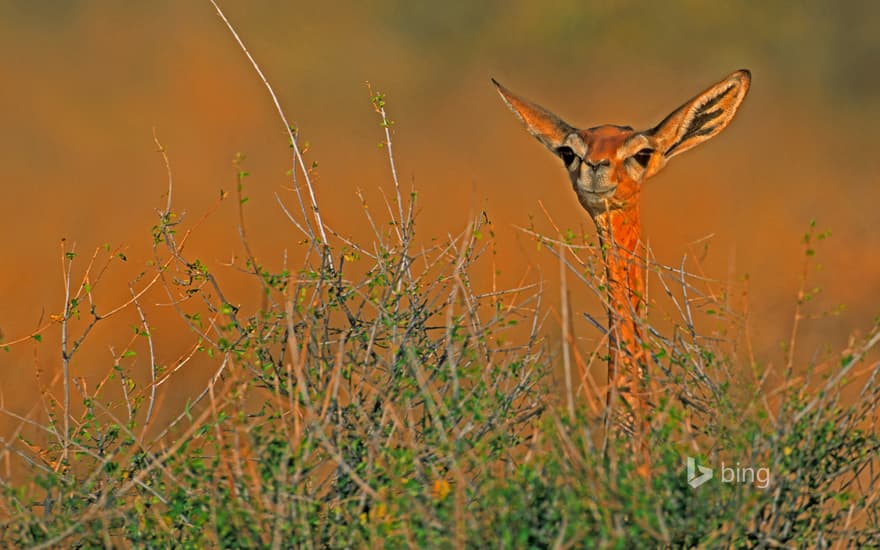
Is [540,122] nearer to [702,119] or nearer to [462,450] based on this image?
[702,119]

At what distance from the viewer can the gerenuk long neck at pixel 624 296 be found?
4750 mm

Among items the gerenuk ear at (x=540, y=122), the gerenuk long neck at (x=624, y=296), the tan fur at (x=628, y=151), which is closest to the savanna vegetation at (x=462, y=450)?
the gerenuk long neck at (x=624, y=296)

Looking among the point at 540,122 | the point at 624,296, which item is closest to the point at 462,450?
the point at 624,296

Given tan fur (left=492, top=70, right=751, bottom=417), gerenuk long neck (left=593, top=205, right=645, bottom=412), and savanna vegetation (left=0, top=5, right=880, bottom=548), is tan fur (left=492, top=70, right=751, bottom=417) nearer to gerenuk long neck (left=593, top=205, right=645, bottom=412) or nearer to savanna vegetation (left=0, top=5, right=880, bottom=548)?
gerenuk long neck (left=593, top=205, right=645, bottom=412)

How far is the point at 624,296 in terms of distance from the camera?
5.03 meters

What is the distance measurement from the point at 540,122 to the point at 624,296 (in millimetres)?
1186

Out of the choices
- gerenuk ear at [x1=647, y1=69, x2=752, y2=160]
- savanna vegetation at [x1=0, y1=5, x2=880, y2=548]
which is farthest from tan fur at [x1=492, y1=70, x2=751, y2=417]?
savanna vegetation at [x1=0, y1=5, x2=880, y2=548]

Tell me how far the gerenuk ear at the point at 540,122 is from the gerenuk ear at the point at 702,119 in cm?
35

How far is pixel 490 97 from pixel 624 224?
9.22 metres

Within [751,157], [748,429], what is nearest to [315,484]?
[748,429]

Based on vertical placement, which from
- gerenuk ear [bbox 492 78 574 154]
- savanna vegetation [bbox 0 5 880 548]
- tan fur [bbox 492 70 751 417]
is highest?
gerenuk ear [bbox 492 78 574 154]

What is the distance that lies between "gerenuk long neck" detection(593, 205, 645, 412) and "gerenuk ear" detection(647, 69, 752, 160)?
0.27 meters

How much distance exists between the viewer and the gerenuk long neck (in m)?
4.75

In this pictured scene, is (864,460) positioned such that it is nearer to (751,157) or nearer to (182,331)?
(182,331)
